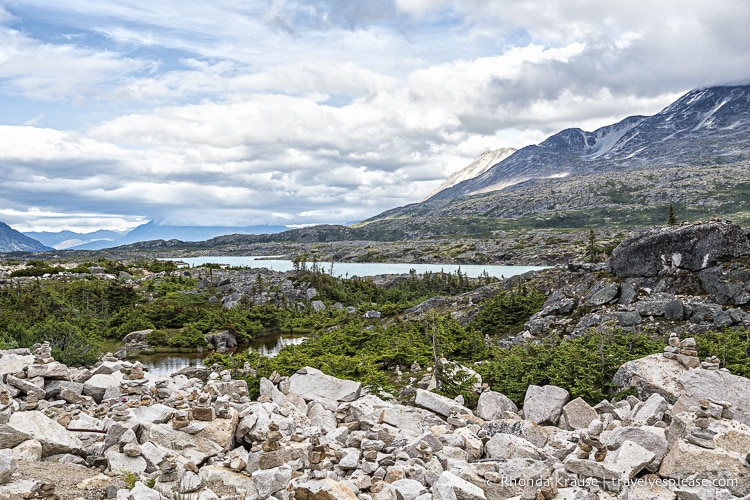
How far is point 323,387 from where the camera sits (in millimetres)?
17359

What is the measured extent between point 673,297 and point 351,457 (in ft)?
81.5

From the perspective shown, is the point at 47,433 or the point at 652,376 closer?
the point at 47,433

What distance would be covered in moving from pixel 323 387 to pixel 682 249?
24.9m

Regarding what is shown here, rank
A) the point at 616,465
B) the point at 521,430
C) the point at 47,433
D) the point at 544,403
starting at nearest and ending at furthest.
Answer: the point at 616,465, the point at 47,433, the point at 521,430, the point at 544,403

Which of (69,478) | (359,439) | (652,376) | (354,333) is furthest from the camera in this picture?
(354,333)

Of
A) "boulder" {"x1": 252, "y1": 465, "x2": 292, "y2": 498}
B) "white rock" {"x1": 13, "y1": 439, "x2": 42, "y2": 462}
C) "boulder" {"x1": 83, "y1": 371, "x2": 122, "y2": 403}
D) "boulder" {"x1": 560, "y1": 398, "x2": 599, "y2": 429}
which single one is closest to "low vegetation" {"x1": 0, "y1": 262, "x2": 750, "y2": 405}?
"boulder" {"x1": 560, "y1": 398, "x2": 599, "y2": 429}

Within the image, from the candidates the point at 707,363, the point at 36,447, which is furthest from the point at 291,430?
the point at 707,363

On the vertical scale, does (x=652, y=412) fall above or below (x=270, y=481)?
below

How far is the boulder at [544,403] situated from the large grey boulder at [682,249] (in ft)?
64.0

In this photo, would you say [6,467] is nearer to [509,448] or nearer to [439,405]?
[509,448]

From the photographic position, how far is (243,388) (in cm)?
1630

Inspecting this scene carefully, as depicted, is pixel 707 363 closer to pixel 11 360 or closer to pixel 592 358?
pixel 592 358

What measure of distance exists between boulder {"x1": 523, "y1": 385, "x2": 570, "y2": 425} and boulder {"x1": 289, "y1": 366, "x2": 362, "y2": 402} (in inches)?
223

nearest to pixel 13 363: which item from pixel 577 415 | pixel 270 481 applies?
pixel 270 481
